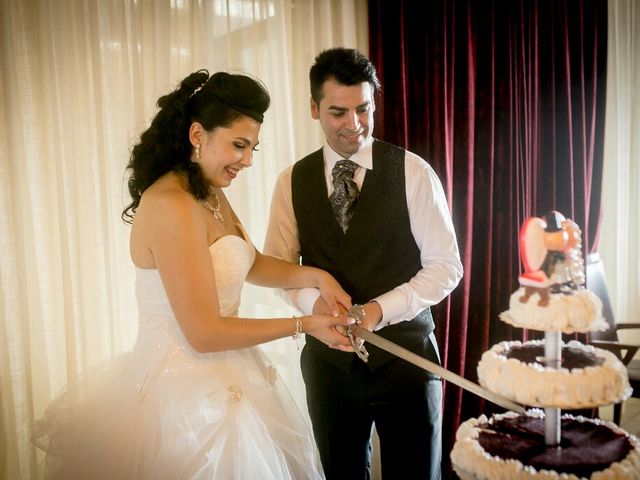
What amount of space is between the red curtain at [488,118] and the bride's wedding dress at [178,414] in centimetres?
141

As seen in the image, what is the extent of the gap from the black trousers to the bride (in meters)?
0.20

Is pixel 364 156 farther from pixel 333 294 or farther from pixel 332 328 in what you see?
pixel 332 328

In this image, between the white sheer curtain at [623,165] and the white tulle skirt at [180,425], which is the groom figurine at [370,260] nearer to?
the white tulle skirt at [180,425]

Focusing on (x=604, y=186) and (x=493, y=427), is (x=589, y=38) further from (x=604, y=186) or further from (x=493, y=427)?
(x=493, y=427)

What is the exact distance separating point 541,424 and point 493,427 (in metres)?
0.12

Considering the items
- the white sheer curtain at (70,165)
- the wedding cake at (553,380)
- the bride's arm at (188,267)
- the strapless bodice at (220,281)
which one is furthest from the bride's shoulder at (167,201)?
the wedding cake at (553,380)

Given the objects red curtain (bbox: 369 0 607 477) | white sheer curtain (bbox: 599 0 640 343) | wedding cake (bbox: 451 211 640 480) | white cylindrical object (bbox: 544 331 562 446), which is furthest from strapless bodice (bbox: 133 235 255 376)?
white sheer curtain (bbox: 599 0 640 343)

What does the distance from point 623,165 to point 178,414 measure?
3.62m

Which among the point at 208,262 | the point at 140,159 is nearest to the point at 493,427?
the point at 208,262

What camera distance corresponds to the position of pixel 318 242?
2184 mm

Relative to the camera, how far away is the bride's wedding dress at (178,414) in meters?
1.72

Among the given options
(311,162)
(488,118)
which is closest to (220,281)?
(311,162)

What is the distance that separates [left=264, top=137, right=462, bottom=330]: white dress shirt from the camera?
6.68 ft

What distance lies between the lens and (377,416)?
7.16 feet
